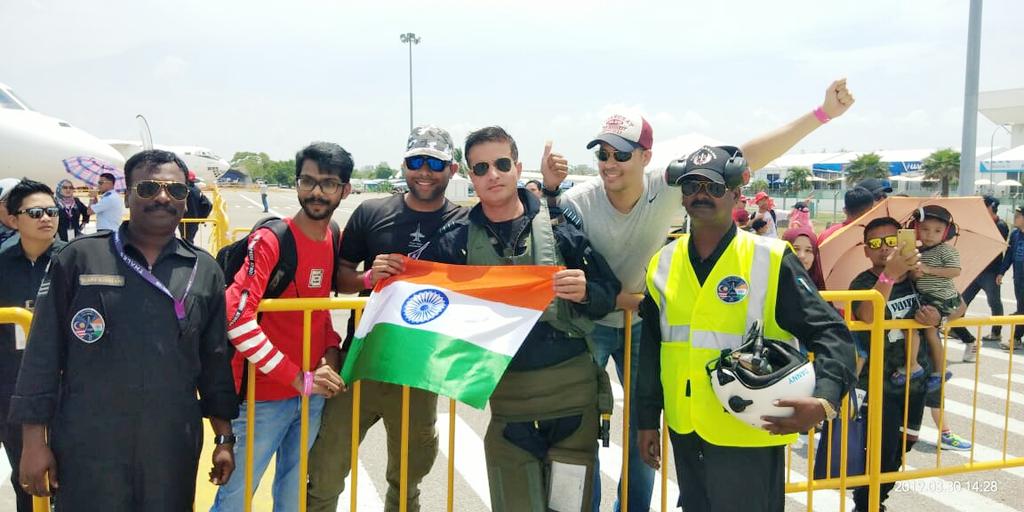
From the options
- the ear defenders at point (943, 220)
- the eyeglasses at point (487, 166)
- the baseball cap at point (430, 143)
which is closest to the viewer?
the eyeglasses at point (487, 166)

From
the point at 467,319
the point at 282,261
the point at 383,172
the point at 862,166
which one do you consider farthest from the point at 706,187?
the point at 383,172

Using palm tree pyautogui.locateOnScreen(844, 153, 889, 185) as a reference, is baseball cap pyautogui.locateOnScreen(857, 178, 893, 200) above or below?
below

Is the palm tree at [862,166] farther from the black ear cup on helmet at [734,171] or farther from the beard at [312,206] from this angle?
the beard at [312,206]

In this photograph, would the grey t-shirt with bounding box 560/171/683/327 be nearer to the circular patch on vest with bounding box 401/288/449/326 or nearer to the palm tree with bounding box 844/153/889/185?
the circular patch on vest with bounding box 401/288/449/326

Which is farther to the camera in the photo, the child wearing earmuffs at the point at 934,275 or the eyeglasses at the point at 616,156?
the child wearing earmuffs at the point at 934,275

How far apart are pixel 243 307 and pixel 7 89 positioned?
2372 centimetres

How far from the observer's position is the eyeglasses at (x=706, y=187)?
2.73 metres

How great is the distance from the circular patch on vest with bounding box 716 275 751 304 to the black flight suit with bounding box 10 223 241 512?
2.02 meters

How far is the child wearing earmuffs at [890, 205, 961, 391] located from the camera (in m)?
4.33

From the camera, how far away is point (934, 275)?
14.8 feet

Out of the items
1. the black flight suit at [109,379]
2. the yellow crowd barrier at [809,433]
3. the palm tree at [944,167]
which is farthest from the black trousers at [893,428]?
the palm tree at [944,167]

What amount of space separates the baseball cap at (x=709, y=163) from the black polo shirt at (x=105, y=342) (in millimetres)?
1971

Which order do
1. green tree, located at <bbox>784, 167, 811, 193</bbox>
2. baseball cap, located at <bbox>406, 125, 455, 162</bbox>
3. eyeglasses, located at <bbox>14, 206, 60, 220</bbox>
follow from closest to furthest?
baseball cap, located at <bbox>406, 125, 455, 162</bbox> < eyeglasses, located at <bbox>14, 206, 60, 220</bbox> < green tree, located at <bbox>784, 167, 811, 193</bbox>

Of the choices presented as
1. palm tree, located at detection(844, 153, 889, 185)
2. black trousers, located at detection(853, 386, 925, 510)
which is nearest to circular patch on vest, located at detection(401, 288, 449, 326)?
black trousers, located at detection(853, 386, 925, 510)
